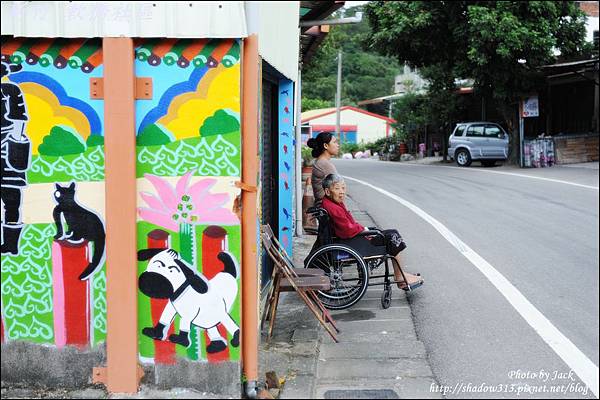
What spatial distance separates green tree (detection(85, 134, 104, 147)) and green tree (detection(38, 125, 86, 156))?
36 millimetres

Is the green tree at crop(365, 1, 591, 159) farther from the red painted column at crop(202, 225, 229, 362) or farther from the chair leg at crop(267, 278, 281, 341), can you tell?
the red painted column at crop(202, 225, 229, 362)

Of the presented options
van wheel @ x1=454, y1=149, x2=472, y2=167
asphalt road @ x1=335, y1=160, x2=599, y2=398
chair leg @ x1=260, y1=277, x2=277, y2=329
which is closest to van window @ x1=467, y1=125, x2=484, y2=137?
van wheel @ x1=454, y1=149, x2=472, y2=167

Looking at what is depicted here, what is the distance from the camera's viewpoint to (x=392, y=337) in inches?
255

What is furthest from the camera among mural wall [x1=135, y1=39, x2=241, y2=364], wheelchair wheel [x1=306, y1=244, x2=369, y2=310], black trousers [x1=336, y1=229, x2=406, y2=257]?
black trousers [x1=336, y1=229, x2=406, y2=257]

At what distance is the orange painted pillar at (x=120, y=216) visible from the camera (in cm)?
471

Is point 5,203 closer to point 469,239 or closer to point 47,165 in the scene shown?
point 47,165

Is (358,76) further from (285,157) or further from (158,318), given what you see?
(158,318)

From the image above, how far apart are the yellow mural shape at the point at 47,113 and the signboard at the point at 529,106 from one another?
25.1 m

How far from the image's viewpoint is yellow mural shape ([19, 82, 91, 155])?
482 cm

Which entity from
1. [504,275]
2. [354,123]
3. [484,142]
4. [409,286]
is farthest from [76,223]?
[354,123]

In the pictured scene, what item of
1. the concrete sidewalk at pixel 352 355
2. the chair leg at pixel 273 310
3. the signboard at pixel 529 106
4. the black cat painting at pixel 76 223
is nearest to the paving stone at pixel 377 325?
the concrete sidewalk at pixel 352 355

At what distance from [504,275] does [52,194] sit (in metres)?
5.87

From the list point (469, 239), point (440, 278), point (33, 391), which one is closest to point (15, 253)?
point (33, 391)

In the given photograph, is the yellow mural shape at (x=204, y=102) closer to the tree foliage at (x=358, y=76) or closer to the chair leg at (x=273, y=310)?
the chair leg at (x=273, y=310)
